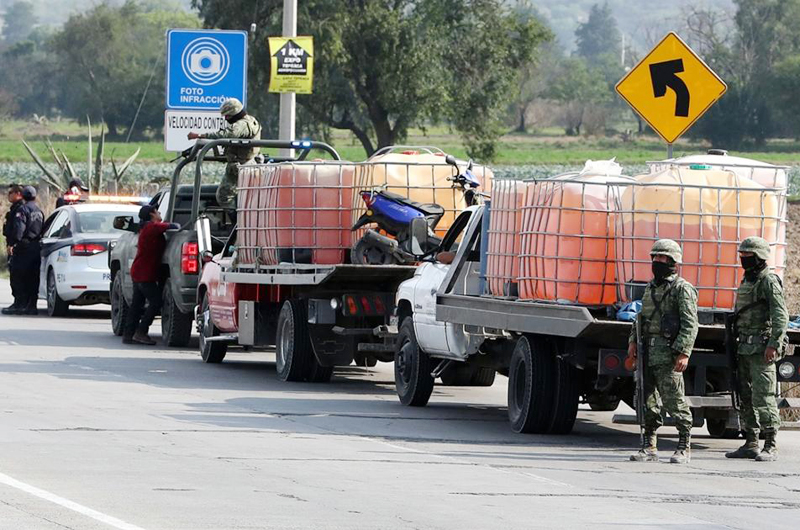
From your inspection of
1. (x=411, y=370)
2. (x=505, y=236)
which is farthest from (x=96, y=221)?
(x=505, y=236)

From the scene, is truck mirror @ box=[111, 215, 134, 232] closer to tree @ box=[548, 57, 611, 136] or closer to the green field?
the green field

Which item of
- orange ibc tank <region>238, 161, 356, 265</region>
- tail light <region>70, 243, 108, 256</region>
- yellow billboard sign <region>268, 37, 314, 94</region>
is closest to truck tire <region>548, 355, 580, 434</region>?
orange ibc tank <region>238, 161, 356, 265</region>

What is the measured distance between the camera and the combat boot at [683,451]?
41.1ft

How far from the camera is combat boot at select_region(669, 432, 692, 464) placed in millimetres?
12531

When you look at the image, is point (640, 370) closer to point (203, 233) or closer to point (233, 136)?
point (203, 233)

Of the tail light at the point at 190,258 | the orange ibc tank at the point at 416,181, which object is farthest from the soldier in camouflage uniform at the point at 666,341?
the tail light at the point at 190,258

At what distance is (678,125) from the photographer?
667 inches

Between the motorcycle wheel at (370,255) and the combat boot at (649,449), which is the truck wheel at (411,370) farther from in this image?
the combat boot at (649,449)

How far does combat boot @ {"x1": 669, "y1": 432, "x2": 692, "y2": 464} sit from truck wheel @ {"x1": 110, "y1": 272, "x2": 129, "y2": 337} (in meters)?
11.7

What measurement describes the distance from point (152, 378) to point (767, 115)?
308ft

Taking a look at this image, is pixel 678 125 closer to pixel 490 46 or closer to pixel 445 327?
pixel 445 327

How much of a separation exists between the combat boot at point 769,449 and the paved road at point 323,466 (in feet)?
0.56

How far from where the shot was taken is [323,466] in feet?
38.1

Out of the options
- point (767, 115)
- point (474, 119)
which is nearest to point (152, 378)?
point (474, 119)
